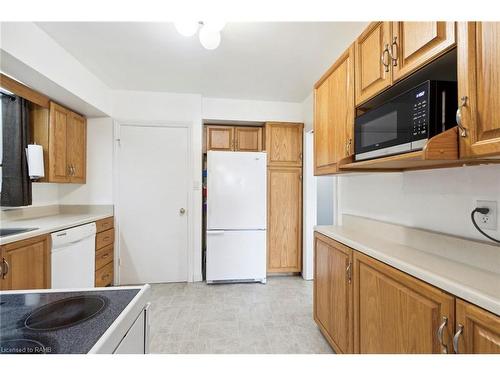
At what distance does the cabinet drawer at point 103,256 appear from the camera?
2.47 meters

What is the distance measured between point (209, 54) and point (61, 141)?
1.75m

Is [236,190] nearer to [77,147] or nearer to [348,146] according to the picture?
[348,146]

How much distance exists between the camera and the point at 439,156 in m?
0.78

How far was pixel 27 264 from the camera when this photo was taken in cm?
158

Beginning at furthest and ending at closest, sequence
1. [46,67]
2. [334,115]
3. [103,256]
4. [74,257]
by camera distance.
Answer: [103,256] → [74,257] → [46,67] → [334,115]

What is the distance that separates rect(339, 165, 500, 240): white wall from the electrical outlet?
0.07 ft

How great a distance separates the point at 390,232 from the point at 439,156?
32.9 inches

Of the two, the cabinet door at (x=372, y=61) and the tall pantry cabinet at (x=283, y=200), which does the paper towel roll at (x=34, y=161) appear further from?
the cabinet door at (x=372, y=61)

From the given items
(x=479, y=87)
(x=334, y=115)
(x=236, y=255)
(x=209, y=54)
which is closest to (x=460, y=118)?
(x=479, y=87)

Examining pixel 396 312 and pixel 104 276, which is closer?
pixel 396 312

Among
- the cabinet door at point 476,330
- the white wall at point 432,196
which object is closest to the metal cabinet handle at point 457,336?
the cabinet door at point 476,330

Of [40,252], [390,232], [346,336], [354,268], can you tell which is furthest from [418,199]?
[40,252]

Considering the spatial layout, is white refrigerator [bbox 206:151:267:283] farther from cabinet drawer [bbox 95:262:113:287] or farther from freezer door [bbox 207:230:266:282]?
cabinet drawer [bbox 95:262:113:287]

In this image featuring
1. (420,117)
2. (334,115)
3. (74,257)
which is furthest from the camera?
(74,257)
